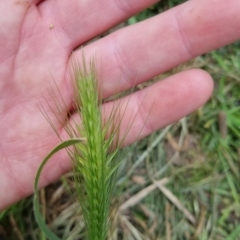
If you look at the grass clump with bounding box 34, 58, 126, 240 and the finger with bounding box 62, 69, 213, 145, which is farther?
the finger with bounding box 62, 69, 213, 145

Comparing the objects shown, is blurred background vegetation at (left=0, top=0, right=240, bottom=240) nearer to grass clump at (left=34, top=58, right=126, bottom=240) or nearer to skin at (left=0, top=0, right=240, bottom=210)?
skin at (left=0, top=0, right=240, bottom=210)

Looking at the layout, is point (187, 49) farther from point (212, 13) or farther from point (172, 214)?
point (172, 214)

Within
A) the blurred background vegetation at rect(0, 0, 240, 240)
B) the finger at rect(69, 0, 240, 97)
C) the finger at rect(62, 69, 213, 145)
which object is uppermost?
the finger at rect(69, 0, 240, 97)

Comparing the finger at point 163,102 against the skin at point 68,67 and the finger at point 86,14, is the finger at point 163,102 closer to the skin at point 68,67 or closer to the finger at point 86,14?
the skin at point 68,67

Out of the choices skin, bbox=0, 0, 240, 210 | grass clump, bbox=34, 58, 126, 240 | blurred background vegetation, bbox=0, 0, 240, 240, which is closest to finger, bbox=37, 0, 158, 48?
skin, bbox=0, 0, 240, 210

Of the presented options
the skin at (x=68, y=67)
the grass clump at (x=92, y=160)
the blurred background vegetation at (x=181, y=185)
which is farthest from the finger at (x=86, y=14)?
the blurred background vegetation at (x=181, y=185)

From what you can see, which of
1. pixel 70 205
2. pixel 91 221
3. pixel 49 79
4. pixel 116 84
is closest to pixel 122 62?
pixel 116 84
